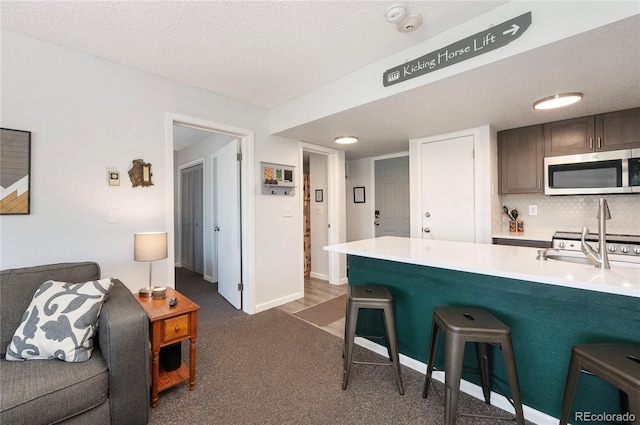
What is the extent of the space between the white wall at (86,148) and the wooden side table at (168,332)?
27.7 inches

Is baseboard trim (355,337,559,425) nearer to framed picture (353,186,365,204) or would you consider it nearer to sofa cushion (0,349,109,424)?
sofa cushion (0,349,109,424)

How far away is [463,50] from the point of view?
181cm

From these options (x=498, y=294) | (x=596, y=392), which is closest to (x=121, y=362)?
(x=498, y=294)

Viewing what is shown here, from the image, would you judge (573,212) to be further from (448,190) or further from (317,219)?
(317,219)

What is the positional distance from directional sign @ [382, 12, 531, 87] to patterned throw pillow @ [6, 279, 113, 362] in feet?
8.11

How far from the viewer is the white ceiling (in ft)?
5.49

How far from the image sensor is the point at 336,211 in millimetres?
4293

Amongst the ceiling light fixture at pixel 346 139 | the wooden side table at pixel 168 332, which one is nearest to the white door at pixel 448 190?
the ceiling light fixture at pixel 346 139

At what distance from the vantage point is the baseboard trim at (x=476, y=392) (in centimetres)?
153

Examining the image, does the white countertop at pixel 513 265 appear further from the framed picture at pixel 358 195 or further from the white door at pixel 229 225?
the framed picture at pixel 358 195

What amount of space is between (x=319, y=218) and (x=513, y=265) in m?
3.24

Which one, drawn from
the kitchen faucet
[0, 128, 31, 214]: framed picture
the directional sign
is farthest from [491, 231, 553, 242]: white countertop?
[0, 128, 31, 214]: framed picture

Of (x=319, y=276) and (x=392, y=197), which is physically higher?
(x=392, y=197)

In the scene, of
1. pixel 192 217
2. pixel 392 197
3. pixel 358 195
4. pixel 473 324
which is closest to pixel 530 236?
pixel 392 197
